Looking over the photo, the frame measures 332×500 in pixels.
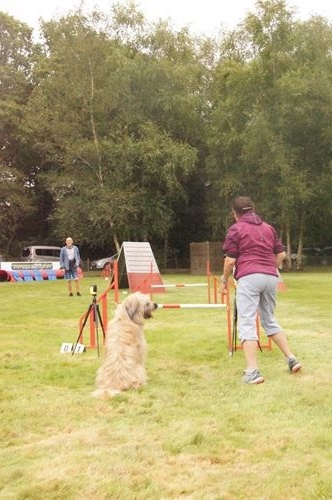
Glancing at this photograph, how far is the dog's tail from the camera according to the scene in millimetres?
4699

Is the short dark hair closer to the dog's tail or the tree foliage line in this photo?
the dog's tail

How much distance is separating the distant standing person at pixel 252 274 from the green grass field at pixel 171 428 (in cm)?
33

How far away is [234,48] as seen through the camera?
3061 centimetres

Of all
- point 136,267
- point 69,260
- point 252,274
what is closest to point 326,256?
point 136,267

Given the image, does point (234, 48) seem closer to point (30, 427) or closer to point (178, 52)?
point (178, 52)

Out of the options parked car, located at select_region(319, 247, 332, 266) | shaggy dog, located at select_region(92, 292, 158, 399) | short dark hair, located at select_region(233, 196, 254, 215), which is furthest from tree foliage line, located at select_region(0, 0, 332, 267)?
shaggy dog, located at select_region(92, 292, 158, 399)

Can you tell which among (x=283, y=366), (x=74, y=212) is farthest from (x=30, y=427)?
(x=74, y=212)

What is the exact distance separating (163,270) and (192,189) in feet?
17.3

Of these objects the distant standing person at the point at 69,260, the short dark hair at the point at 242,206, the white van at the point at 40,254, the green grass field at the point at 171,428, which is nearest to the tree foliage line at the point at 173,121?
the white van at the point at 40,254

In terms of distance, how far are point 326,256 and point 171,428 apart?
1263 inches

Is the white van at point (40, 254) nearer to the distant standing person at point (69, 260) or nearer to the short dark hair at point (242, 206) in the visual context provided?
the distant standing person at point (69, 260)

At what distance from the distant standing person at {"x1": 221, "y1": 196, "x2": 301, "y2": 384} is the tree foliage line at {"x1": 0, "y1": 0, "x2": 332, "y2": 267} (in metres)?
21.4

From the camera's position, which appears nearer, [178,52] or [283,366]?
[283,366]

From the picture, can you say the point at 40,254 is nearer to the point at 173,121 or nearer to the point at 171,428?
the point at 173,121
